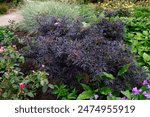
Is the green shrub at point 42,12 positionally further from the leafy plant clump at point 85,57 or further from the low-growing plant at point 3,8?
the low-growing plant at point 3,8

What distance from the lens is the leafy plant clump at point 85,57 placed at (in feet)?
14.2

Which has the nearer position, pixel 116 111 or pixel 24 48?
pixel 116 111

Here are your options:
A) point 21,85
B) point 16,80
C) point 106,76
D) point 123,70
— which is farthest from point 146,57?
point 21,85

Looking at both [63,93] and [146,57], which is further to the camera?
[146,57]

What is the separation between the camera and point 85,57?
4.34 metres

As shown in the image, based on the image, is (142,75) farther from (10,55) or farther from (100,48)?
(10,55)

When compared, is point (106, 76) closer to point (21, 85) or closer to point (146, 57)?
point (21, 85)

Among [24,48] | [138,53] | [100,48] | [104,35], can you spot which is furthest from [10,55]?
[138,53]

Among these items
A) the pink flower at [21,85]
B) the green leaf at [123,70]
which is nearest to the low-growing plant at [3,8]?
the green leaf at [123,70]

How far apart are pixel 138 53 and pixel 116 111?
2.48m

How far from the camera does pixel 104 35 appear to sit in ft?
16.6

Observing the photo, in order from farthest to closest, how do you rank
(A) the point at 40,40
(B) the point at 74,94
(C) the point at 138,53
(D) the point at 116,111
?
(C) the point at 138,53 → (A) the point at 40,40 → (B) the point at 74,94 → (D) the point at 116,111

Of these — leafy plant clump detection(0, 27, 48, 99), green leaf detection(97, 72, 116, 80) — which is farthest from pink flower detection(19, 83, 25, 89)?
green leaf detection(97, 72, 116, 80)

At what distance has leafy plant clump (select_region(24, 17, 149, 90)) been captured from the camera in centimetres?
432
